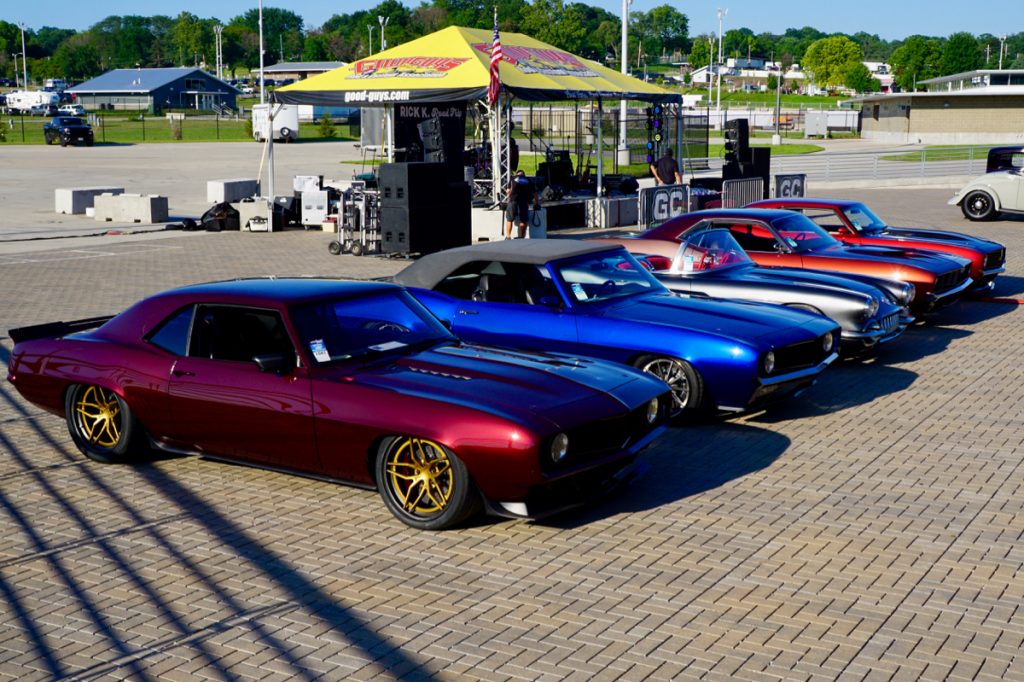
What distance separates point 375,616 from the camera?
570 centimetres

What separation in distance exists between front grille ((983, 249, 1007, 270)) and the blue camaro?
253 inches

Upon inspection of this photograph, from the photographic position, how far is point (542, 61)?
25312mm

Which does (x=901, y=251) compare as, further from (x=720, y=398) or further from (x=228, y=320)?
(x=228, y=320)

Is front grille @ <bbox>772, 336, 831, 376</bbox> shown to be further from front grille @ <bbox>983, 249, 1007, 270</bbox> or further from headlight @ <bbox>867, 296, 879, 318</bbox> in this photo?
front grille @ <bbox>983, 249, 1007, 270</bbox>

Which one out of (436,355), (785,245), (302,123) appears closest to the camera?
(436,355)

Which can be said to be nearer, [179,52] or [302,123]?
[302,123]

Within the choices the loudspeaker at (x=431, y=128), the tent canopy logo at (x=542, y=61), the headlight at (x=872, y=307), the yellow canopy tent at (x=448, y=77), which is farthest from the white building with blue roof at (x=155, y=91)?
the headlight at (x=872, y=307)

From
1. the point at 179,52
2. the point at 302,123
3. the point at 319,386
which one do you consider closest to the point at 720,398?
the point at 319,386

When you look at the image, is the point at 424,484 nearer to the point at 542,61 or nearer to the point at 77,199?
the point at 542,61

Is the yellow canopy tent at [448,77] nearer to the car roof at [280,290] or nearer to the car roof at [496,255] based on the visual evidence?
the car roof at [496,255]

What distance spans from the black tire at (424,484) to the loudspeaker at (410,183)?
13.6m

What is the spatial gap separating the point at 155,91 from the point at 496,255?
119104 mm

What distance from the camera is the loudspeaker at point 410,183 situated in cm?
2019

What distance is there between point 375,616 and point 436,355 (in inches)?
92.1
